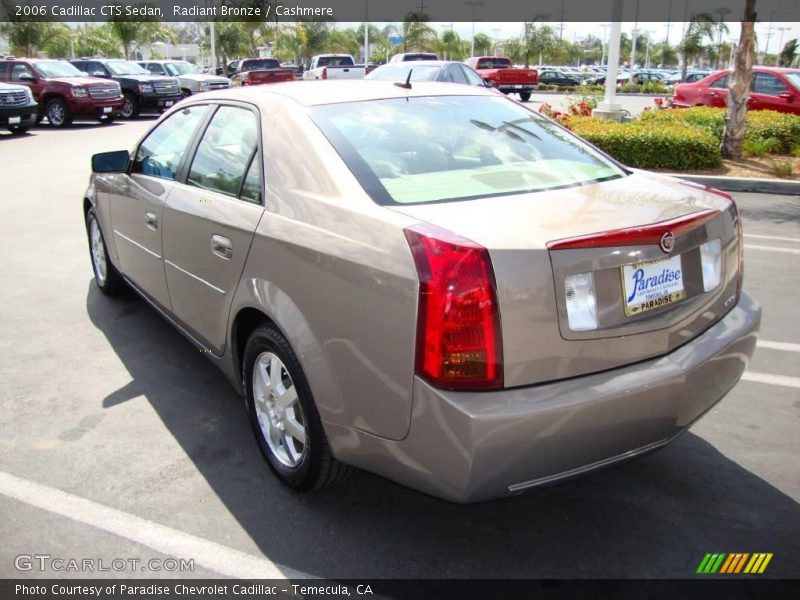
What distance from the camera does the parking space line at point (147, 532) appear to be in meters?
2.69

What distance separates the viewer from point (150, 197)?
13.8 feet

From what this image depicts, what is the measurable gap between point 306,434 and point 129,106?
21.7 meters

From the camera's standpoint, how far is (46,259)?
6938mm

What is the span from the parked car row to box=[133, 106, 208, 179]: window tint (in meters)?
14.7

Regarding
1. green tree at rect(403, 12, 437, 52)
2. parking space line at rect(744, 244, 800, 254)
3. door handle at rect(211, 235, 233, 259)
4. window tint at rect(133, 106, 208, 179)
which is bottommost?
parking space line at rect(744, 244, 800, 254)

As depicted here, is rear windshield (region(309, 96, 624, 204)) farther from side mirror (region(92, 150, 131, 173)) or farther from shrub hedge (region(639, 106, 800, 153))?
shrub hedge (region(639, 106, 800, 153))

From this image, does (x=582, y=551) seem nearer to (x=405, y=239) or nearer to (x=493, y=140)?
(x=405, y=239)

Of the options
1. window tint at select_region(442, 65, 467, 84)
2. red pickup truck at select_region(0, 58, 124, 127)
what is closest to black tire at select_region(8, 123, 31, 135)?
red pickup truck at select_region(0, 58, 124, 127)

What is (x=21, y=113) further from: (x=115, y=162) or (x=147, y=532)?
(x=147, y=532)

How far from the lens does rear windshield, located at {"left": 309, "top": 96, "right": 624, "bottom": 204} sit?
2848 millimetres

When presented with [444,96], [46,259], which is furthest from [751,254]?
[46,259]

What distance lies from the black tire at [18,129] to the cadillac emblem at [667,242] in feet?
60.9

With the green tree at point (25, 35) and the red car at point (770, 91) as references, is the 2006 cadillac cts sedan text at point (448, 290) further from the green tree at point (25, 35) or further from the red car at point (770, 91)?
the green tree at point (25, 35)

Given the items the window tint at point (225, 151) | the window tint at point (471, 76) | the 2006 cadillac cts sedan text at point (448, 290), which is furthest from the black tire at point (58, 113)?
the 2006 cadillac cts sedan text at point (448, 290)
